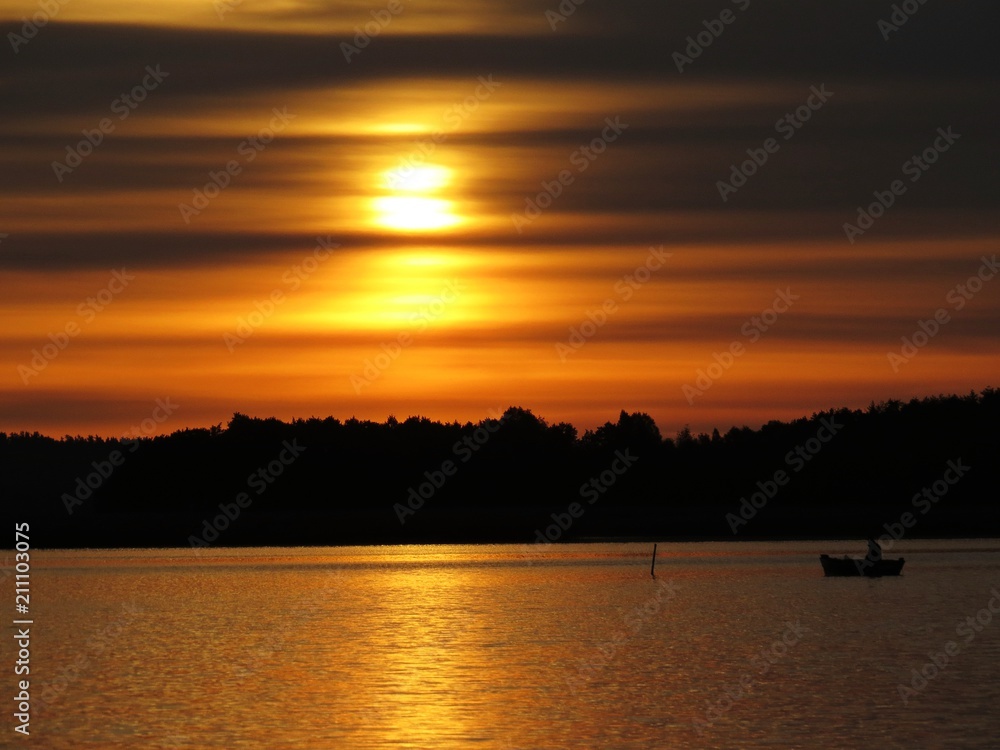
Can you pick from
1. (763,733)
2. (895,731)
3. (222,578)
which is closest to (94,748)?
(763,733)

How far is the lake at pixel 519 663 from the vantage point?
4294 centimetres

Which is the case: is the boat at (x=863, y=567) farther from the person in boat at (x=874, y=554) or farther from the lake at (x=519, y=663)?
the lake at (x=519, y=663)

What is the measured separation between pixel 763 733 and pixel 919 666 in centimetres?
1695

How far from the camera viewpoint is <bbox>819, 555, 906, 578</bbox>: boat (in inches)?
4483

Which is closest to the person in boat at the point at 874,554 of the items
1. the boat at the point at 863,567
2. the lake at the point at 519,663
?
the boat at the point at 863,567

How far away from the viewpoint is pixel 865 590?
103250 mm

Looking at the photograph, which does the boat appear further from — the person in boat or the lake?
the lake

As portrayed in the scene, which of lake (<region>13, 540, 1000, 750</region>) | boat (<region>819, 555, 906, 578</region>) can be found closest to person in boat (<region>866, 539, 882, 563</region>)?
boat (<region>819, 555, 906, 578</region>)

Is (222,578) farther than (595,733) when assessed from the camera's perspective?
Yes

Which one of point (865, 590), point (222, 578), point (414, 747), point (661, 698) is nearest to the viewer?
point (414, 747)

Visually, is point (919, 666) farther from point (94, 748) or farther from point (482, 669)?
point (94, 748)

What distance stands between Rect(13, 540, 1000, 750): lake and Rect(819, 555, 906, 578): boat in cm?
199

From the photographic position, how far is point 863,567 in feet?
377

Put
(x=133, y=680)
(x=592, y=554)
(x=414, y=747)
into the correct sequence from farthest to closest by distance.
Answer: (x=592, y=554), (x=133, y=680), (x=414, y=747)
